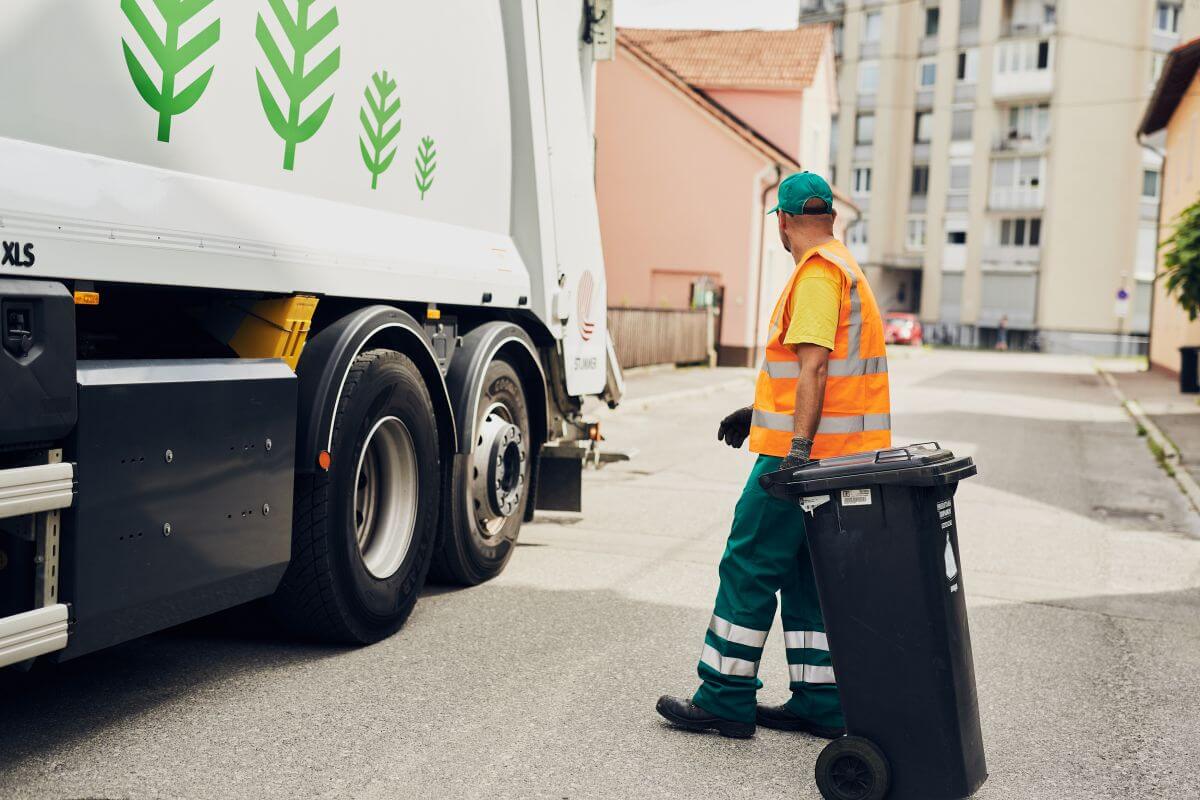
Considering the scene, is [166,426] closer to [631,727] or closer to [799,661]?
[631,727]

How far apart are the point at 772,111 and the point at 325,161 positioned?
31.1 meters

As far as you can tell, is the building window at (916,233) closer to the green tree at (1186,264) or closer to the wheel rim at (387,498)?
the green tree at (1186,264)

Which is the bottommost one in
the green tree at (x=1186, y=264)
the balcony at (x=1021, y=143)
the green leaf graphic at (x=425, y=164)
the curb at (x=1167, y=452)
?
the curb at (x=1167, y=452)

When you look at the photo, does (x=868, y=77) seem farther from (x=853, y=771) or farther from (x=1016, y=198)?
(x=853, y=771)

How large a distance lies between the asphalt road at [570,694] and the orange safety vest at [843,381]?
0.99 metres

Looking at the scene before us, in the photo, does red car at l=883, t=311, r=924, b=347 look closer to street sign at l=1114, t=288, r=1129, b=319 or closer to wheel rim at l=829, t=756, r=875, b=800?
street sign at l=1114, t=288, r=1129, b=319

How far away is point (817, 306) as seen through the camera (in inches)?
158

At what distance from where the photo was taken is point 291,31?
4559 millimetres

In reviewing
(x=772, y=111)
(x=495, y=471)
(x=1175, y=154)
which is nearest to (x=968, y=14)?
(x=772, y=111)

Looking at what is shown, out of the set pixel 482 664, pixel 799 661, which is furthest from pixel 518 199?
pixel 799 661

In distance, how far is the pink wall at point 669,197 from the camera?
29.5 m

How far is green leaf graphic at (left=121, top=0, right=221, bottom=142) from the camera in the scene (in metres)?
3.74

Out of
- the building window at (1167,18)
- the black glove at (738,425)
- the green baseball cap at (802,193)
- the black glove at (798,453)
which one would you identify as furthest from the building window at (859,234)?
the black glove at (798,453)

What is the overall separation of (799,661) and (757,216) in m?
25.7
